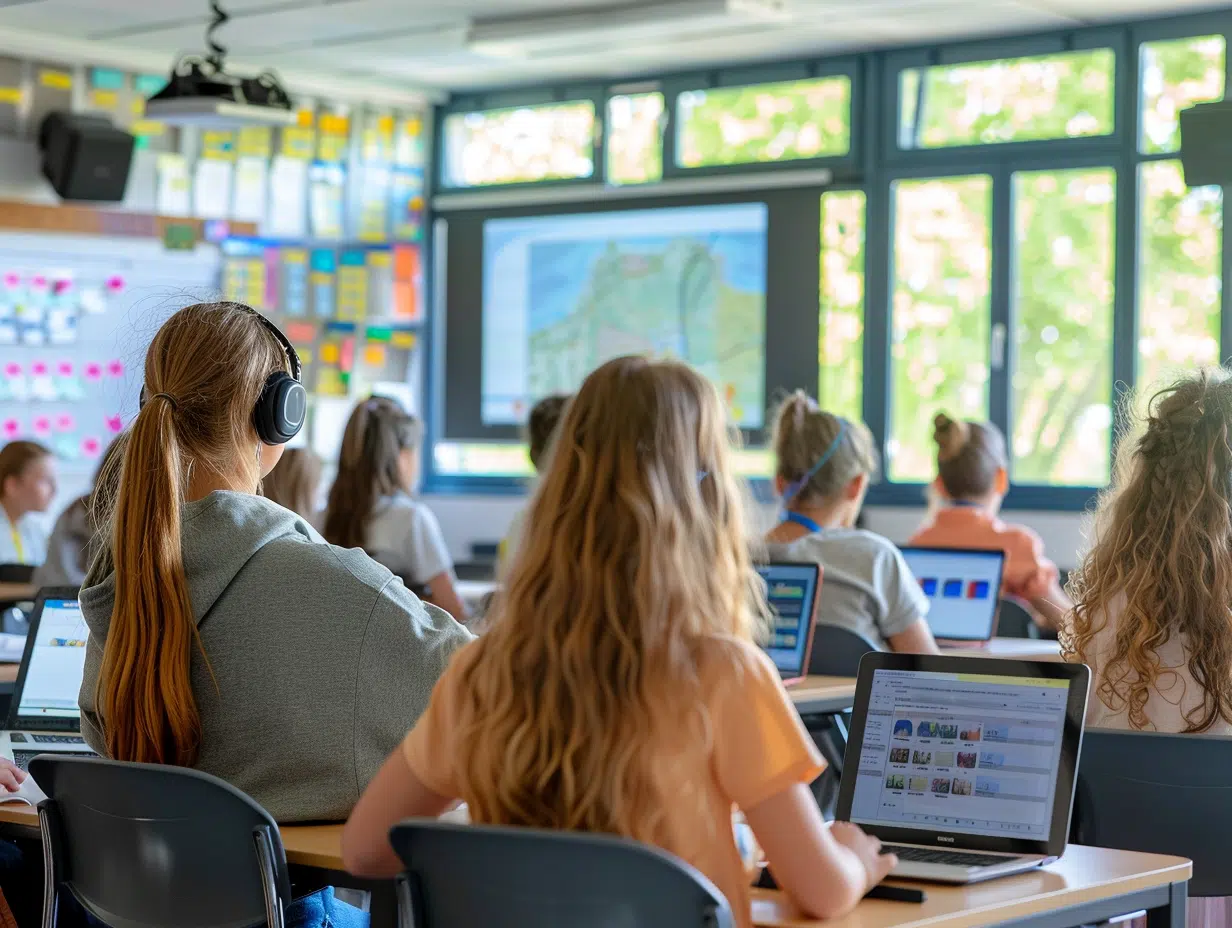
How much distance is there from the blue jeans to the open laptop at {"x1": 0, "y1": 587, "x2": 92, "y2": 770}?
0.69 metres

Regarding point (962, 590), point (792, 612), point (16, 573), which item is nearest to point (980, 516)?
point (962, 590)

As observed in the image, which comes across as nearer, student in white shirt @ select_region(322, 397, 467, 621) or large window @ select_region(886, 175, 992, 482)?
student in white shirt @ select_region(322, 397, 467, 621)

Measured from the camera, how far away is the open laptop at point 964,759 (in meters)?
2.06

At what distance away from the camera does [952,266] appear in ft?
23.9

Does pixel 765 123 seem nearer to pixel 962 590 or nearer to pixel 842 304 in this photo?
pixel 842 304

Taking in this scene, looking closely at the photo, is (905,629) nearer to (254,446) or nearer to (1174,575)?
(1174,575)

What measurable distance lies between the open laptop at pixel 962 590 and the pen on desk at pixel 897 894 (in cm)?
274

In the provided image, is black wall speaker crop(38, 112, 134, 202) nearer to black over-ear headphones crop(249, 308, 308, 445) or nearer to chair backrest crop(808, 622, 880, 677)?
chair backrest crop(808, 622, 880, 677)

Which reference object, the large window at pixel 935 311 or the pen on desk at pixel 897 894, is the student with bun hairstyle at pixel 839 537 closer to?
the pen on desk at pixel 897 894

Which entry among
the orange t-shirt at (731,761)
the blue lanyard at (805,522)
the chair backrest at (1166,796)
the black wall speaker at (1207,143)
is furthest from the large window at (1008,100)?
the orange t-shirt at (731,761)

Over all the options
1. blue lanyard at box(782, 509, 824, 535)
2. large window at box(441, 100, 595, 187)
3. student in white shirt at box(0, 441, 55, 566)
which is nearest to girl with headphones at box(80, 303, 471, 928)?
blue lanyard at box(782, 509, 824, 535)

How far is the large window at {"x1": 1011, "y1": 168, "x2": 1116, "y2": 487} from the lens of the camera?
691cm

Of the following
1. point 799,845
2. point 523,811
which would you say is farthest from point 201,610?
point 799,845

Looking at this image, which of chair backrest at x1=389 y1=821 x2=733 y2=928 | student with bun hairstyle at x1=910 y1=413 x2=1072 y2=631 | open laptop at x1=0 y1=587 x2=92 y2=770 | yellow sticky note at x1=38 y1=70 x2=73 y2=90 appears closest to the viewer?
chair backrest at x1=389 y1=821 x2=733 y2=928
